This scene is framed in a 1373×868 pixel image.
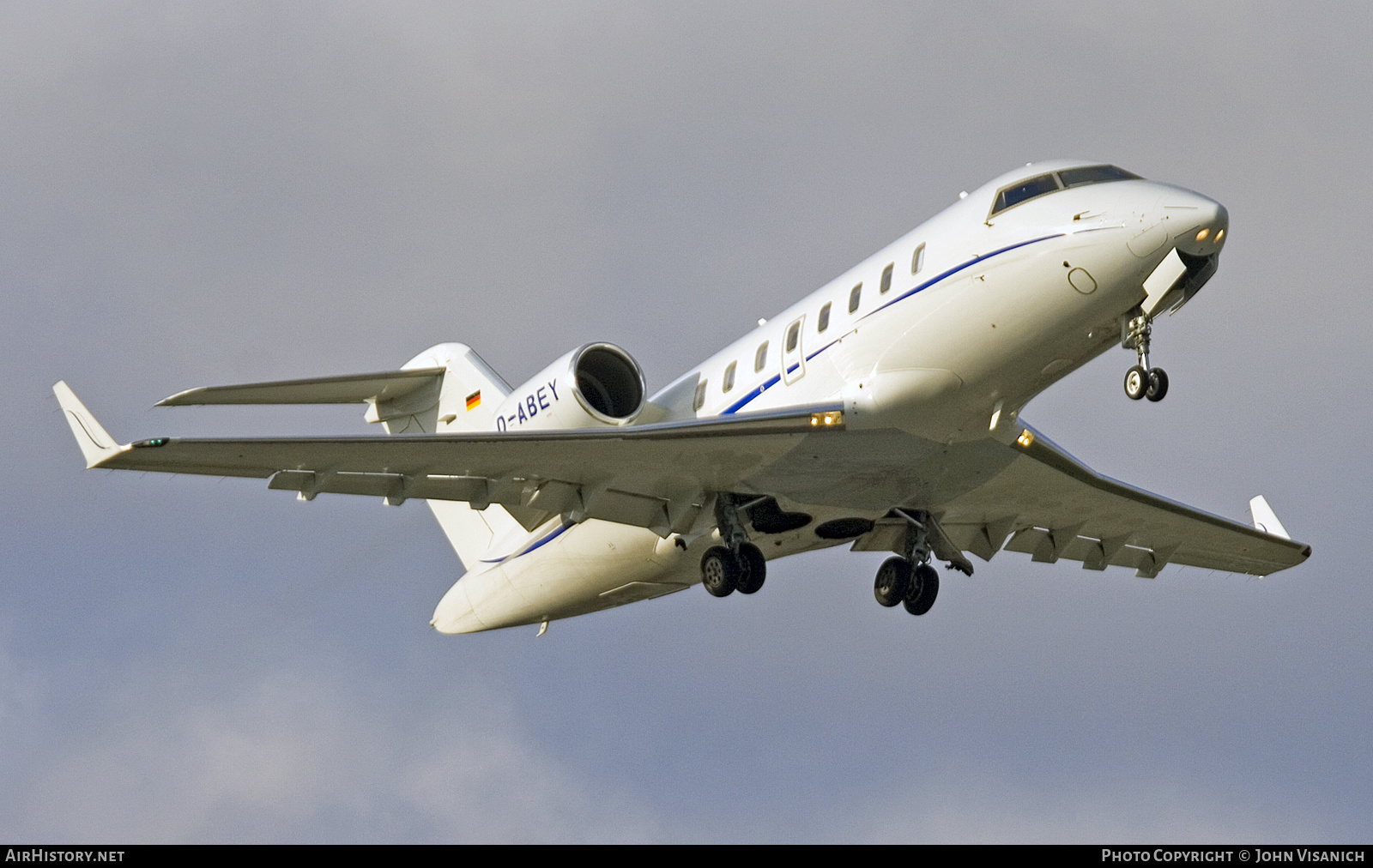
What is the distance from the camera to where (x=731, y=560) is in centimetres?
2169

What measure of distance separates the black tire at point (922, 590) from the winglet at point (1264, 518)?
244 inches

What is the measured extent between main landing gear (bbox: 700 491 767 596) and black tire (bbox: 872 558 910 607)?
2130 millimetres

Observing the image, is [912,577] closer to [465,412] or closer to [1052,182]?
[1052,182]

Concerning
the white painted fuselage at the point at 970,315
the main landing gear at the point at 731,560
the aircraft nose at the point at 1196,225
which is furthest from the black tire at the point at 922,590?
the aircraft nose at the point at 1196,225

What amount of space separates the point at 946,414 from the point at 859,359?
1.13 m

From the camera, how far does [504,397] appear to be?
84.7 feet

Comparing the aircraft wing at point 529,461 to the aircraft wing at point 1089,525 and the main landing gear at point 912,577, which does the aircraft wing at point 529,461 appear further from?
the aircraft wing at point 1089,525

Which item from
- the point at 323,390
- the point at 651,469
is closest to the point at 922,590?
the point at 651,469

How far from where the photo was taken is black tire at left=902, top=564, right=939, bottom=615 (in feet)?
76.2

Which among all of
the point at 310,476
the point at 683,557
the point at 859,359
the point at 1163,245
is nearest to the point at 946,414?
the point at 859,359

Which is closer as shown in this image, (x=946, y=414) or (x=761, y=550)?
(x=946, y=414)

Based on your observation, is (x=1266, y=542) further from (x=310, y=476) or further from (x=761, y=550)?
(x=310, y=476)

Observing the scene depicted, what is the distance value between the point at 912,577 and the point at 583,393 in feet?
16.1

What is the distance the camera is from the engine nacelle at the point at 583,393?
2189cm
